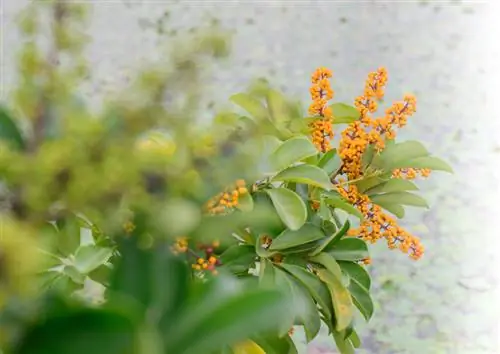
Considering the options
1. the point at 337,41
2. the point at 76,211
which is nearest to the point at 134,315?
the point at 76,211

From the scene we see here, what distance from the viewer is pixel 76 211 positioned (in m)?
0.21

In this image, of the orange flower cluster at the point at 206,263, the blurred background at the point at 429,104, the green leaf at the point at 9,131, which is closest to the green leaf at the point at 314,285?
the orange flower cluster at the point at 206,263

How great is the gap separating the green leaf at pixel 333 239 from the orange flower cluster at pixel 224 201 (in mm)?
228

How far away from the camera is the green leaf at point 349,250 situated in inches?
22.5

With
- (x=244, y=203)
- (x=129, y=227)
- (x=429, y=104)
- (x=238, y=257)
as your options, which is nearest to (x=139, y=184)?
(x=129, y=227)

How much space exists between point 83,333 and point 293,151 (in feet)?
1.26

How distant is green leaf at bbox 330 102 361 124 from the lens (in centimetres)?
62

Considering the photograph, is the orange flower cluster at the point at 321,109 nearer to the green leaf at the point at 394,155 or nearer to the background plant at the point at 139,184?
the green leaf at the point at 394,155

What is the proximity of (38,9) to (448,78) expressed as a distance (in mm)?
1095

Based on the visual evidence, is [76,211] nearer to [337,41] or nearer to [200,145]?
[200,145]

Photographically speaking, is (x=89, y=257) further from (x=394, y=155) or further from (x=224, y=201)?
(x=394, y=155)

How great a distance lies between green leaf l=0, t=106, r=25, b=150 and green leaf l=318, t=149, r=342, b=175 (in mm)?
394

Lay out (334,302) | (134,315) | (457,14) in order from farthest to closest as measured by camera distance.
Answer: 1. (457,14)
2. (334,302)
3. (134,315)

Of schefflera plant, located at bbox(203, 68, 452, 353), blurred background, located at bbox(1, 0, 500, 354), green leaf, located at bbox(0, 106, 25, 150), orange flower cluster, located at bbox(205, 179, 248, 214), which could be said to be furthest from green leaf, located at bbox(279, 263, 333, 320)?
blurred background, located at bbox(1, 0, 500, 354)
